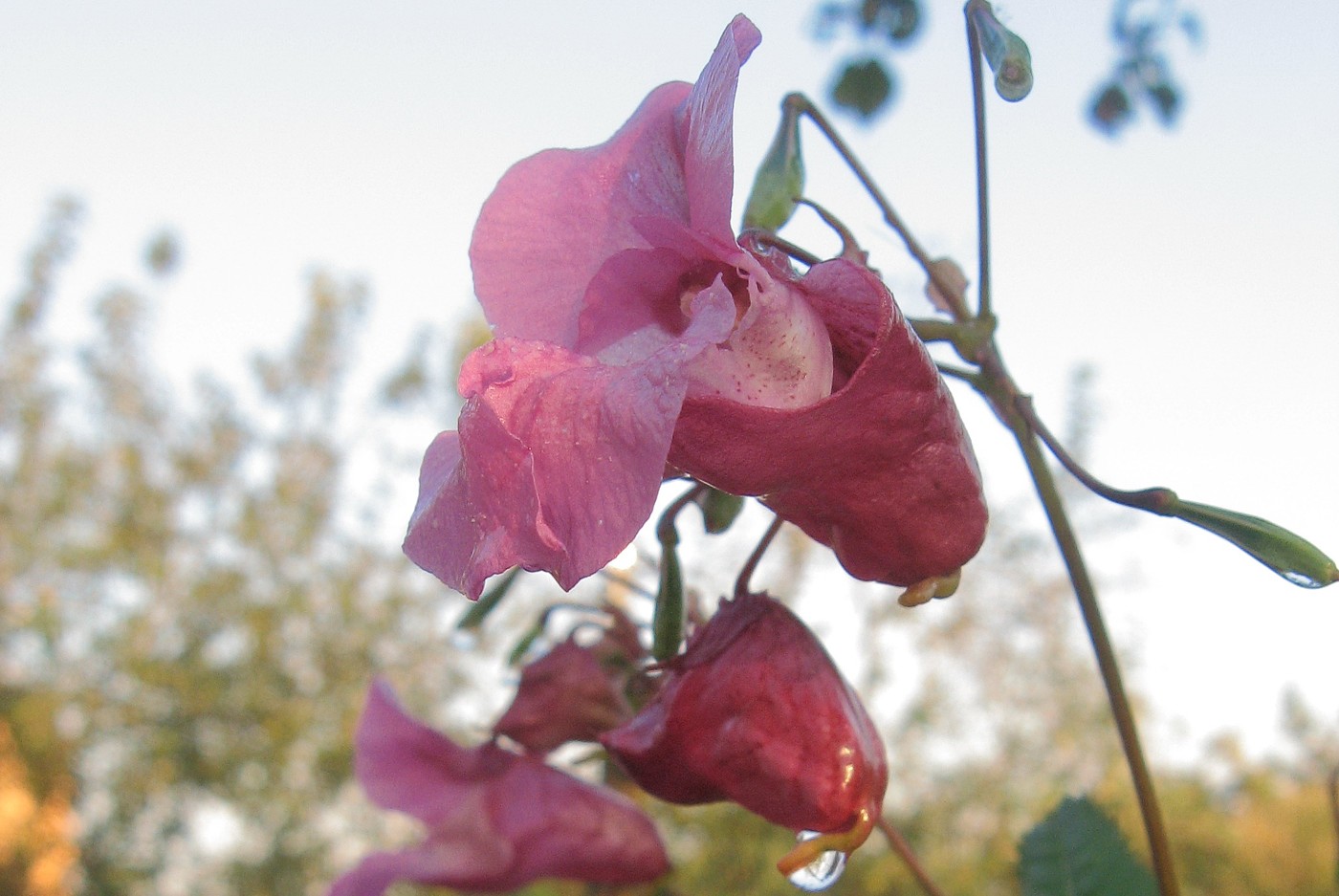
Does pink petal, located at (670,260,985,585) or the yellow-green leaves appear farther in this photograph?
the yellow-green leaves

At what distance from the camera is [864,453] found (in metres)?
0.44

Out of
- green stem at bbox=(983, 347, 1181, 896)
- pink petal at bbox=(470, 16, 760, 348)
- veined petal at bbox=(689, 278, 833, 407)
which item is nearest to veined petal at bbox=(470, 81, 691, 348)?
pink petal at bbox=(470, 16, 760, 348)

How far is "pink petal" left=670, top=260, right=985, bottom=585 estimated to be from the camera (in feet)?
1.36

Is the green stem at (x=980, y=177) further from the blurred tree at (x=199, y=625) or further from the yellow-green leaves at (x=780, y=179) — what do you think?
the blurred tree at (x=199, y=625)

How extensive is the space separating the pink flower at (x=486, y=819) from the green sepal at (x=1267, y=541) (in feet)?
1.61

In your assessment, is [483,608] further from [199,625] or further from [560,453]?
[199,625]

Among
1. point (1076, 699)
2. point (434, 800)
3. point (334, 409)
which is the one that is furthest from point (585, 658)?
point (334, 409)

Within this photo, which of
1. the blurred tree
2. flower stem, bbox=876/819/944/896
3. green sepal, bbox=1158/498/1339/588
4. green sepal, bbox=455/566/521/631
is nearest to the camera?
green sepal, bbox=1158/498/1339/588

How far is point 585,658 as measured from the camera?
0.84m

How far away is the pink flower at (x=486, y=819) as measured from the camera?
76cm

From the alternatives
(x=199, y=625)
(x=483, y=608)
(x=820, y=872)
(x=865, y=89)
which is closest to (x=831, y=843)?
(x=820, y=872)

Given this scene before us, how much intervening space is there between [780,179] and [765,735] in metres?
0.39

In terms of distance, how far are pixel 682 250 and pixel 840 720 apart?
251 mm

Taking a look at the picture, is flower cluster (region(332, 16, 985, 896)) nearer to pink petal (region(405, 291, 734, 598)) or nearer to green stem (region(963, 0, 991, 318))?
pink petal (region(405, 291, 734, 598))
